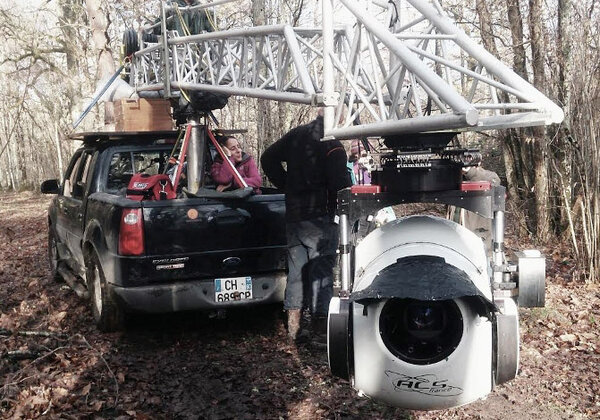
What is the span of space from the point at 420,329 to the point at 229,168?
13.1 feet

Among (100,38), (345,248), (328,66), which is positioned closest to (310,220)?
(328,66)

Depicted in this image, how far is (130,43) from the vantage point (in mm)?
8102

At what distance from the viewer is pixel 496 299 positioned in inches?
113

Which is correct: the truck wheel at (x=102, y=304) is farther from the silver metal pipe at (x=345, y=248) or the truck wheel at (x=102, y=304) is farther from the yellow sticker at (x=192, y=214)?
the silver metal pipe at (x=345, y=248)

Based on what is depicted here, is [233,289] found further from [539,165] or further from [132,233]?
[539,165]

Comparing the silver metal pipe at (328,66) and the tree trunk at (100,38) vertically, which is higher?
the tree trunk at (100,38)

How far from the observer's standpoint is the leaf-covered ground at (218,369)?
4285mm

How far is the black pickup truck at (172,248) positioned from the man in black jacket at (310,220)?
0.35m

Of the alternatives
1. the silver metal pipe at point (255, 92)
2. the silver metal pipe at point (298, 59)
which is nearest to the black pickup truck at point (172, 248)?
the silver metal pipe at point (255, 92)

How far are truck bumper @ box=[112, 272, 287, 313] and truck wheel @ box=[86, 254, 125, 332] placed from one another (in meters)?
0.27

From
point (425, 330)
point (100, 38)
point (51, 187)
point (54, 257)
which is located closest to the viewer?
point (425, 330)

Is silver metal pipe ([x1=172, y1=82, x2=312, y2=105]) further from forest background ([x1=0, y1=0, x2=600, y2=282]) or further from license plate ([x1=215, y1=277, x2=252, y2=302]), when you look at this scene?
forest background ([x1=0, y1=0, x2=600, y2=282])

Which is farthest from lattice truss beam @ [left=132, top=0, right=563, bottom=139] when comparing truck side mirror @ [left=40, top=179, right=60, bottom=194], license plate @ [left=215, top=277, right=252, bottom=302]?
truck side mirror @ [left=40, top=179, right=60, bottom=194]

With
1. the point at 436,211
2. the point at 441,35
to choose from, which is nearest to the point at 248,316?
the point at 441,35
